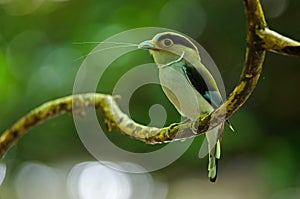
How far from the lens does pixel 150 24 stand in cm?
94

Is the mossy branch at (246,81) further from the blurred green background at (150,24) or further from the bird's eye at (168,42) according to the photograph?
the blurred green background at (150,24)

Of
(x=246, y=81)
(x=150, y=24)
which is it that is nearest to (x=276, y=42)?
(x=246, y=81)

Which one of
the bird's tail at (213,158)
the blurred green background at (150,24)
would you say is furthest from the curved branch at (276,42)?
the blurred green background at (150,24)

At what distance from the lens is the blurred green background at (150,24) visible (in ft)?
3.23

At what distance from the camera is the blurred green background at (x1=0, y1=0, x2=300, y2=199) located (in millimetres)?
985

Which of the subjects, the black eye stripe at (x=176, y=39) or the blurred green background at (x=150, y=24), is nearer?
the black eye stripe at (x=176, y=39)

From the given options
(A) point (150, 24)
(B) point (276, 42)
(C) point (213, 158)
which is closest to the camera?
(B) point (276, 42)

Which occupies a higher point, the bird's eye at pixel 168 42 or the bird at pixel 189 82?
the bird's eye at pixel 168 42

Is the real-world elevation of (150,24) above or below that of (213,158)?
above

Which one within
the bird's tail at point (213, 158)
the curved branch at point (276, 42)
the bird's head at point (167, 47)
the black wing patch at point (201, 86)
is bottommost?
the bird's tail at point (213, 158)

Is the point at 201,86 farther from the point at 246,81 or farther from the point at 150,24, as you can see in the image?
the point at 150,24

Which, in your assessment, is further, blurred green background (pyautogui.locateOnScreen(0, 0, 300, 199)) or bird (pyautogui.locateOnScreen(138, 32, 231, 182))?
blurred green background (pyautogui.locateOnScreen(0, 0, 300, 199))

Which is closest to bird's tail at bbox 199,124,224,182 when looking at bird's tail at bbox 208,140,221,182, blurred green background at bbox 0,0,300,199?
bird's tail at bbox 208,140,221,182

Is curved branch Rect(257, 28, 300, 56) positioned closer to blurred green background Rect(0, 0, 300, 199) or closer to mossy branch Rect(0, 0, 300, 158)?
mossy branch Rect(0, 0, 300, 158)
